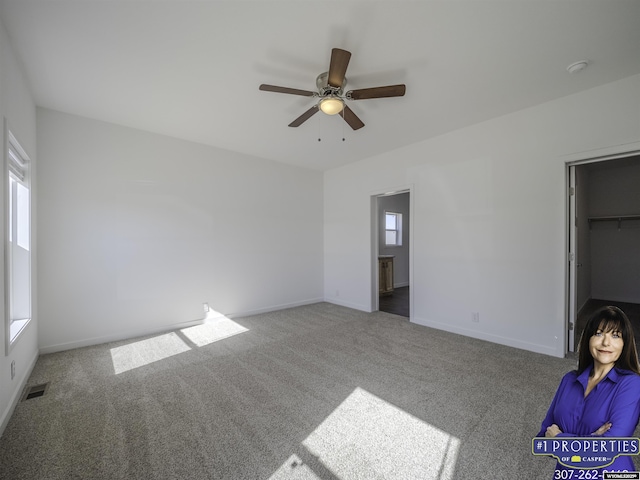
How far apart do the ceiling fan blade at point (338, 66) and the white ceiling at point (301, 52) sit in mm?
233

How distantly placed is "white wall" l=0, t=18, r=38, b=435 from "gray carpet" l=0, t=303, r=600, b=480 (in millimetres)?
141

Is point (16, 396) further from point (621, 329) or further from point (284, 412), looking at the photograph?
point (621, 329)

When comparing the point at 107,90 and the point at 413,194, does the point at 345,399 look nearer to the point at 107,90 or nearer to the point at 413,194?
the point at 413,194

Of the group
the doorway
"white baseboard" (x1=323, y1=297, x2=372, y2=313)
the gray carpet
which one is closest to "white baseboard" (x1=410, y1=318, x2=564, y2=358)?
the gray carpet

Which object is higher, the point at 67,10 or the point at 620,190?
the point at 67,10

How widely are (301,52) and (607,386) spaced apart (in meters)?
2.52

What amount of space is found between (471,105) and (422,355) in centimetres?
280

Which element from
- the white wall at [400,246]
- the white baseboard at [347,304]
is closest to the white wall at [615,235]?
the white wall at [400,246]

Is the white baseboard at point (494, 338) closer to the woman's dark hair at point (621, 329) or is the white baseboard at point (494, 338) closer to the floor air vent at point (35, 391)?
the woman's dark hair at point (621, 329)

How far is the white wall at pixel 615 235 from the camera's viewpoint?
542 centimetres

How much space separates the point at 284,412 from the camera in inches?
80.7

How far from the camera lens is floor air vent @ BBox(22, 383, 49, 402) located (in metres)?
2.27

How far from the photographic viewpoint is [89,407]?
83.7 inches

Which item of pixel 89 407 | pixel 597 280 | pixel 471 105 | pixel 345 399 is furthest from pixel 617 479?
pixel 597 280
